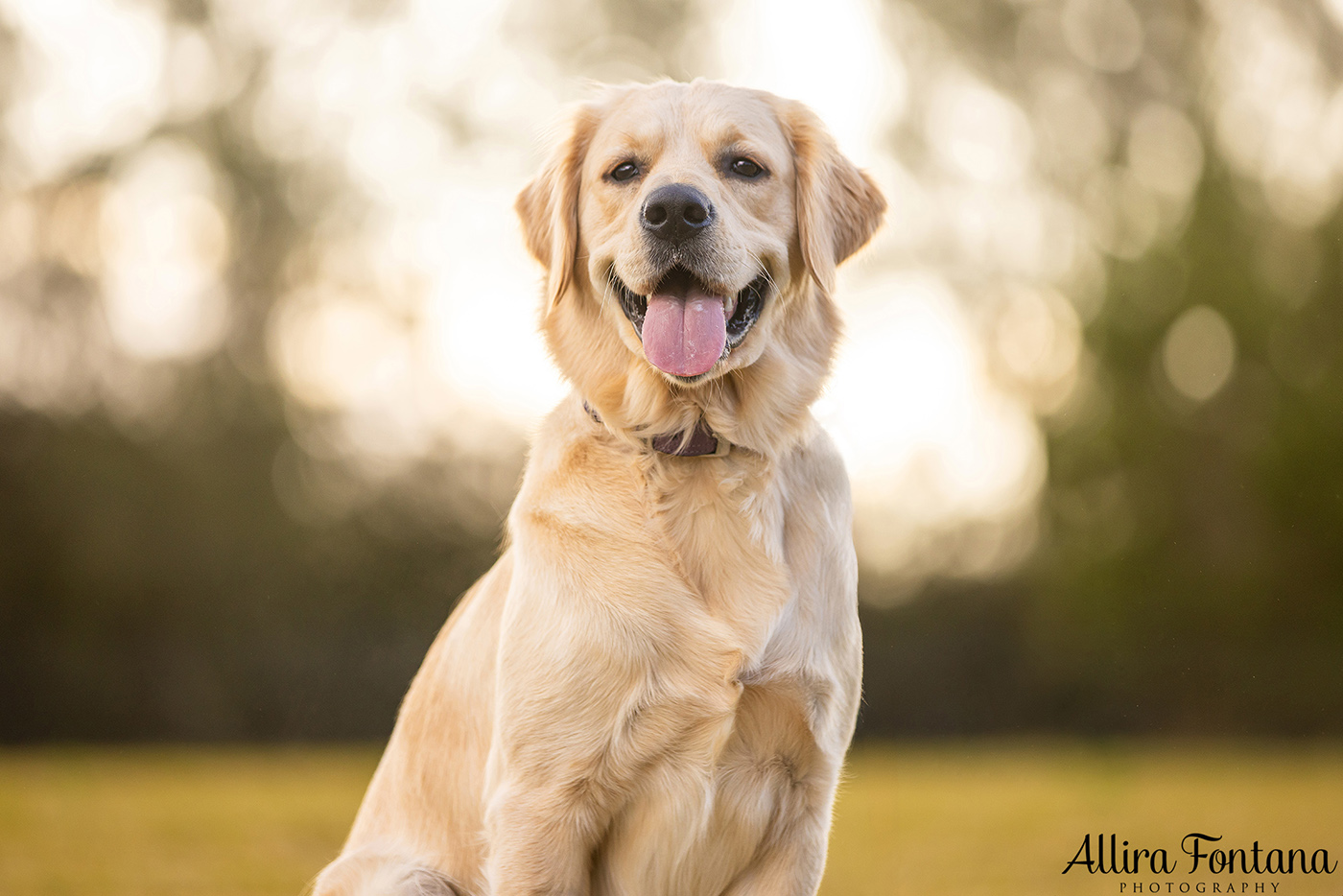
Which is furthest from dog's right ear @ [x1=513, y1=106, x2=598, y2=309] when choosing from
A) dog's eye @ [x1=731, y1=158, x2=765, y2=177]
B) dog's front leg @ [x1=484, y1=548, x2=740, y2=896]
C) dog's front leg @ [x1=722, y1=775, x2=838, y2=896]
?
dog's front leg @ [x1=722, y1=775, x2=838, y2=896]

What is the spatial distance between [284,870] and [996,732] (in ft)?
31.0

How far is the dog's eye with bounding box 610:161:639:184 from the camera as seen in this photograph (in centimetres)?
297

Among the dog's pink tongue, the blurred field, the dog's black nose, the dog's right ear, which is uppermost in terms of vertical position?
the dog's right ear

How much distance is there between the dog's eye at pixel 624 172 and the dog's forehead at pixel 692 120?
0.15 ft

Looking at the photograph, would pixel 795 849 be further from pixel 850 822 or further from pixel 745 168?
pixel 850 822

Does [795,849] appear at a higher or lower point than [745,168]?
lower

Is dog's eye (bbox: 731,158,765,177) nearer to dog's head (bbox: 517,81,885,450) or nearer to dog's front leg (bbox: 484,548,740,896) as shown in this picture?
dog's head (bbox: 517,81,885,450)

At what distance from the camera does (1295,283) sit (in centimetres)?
1303

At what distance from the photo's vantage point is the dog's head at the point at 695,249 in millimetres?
2713

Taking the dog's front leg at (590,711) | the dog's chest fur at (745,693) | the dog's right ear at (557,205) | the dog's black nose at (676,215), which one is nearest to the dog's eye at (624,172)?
the dog's right ear at (557,205)

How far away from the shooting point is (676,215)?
267 centimetres

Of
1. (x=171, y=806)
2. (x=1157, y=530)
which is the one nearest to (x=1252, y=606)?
(x=1157, y=530)

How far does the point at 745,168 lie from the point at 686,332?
524 millimetres

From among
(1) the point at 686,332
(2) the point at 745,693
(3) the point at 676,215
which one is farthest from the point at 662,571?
(3) the point at 676,215
